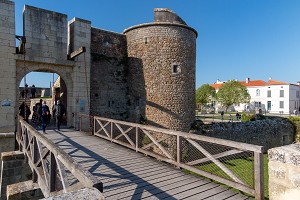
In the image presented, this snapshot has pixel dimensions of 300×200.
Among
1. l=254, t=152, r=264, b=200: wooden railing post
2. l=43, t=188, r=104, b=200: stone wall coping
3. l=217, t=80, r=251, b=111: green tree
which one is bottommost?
l=254, t=152, r=264, b=200: wooden railing post

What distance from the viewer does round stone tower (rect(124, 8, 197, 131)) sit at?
13391 mm

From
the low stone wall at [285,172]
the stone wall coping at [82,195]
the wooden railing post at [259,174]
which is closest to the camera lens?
the stone wall coping at [82,195]

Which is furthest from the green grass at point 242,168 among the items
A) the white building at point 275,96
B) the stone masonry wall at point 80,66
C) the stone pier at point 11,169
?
the white building at point 275,96

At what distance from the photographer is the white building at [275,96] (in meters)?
39.5

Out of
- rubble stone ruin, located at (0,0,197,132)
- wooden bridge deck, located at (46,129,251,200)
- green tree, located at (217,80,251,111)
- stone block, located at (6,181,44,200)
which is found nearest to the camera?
wooden bridge deck, located at (46,129,251,200)

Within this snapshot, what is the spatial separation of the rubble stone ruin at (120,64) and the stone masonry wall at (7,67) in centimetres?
38

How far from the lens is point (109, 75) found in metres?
14.0

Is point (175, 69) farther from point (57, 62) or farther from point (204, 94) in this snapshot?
point (204, 94)

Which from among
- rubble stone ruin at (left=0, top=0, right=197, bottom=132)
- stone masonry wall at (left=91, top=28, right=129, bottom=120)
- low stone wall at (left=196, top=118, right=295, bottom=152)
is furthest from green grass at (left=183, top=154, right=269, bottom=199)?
stone masonry wall at (left=91, top=28, right=129, bottom=120)

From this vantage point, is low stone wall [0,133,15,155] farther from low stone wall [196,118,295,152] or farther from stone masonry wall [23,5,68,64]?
low stone wall [196,118,295,152]

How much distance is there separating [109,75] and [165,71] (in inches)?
142

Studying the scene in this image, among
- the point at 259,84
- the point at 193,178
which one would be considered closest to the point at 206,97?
the point at 259,84

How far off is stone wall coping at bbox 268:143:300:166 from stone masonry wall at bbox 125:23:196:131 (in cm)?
1070

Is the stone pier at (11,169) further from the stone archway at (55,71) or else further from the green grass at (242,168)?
the green grass at (242,168)
